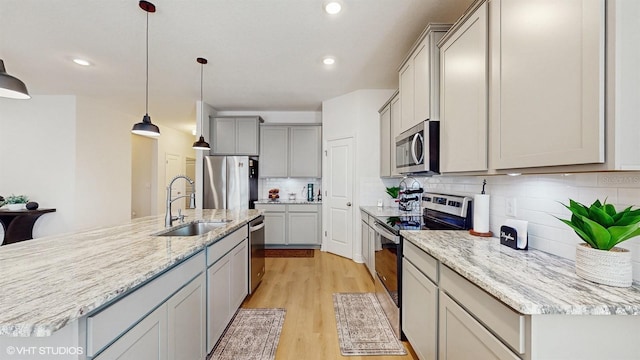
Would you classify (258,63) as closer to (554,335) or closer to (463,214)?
(463,214)

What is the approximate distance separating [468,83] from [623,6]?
0.79 m

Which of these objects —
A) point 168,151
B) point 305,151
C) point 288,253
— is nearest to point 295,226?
point 288,253

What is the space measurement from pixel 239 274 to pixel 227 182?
256 centimetres

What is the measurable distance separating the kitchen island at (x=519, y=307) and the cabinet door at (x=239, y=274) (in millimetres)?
1579

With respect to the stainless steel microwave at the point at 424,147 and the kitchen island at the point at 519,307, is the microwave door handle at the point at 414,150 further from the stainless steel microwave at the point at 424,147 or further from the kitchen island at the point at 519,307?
the kitchen island at the point at 519,307

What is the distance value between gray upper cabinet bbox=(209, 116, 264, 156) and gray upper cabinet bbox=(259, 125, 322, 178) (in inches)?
6.7

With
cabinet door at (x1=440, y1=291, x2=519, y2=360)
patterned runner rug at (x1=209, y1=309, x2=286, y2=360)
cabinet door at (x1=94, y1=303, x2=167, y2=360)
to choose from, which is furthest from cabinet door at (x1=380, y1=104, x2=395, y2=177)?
cabinet door at (x1=94, y1=303, x2=167, y2=360)

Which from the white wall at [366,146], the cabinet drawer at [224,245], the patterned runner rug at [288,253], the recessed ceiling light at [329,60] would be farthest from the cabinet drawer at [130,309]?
the patterned runner rug at [288,253]

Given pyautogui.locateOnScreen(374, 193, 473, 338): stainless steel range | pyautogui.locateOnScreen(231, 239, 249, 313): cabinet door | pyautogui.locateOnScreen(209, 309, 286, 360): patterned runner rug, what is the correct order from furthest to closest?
pyautogui.locateOnScreen(231, 239, 249, 313): cabinet door
pyautogui.locateOnScreen(374, 193, 473, 338): stainless steel range
pyautogui.locateOnScreen(209, 309, 286, 360): patterned runner rug

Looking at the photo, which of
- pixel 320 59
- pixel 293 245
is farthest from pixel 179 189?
pixel 320 59

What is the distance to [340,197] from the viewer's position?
14.4 feet

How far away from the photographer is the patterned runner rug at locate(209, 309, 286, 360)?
1.92 m

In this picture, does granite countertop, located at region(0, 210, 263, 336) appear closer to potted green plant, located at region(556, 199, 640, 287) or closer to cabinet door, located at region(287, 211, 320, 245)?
potted green plant, located at region(556, 199, 640, 287)

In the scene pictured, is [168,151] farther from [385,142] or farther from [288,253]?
[385,142]
